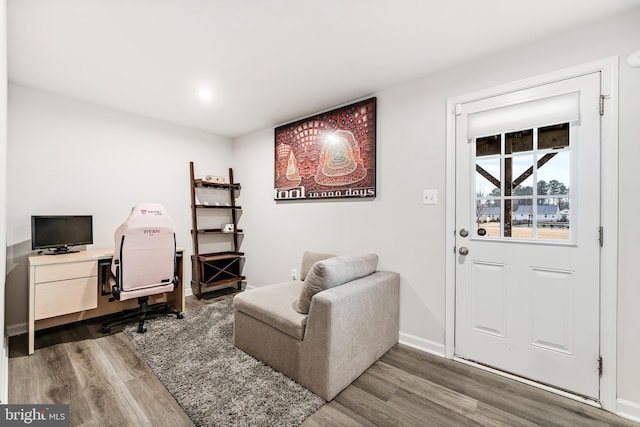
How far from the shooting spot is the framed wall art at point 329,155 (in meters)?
2.74

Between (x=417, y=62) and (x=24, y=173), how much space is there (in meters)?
3.67

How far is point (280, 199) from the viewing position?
3.62 metres

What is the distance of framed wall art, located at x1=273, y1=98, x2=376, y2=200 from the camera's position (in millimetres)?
2742

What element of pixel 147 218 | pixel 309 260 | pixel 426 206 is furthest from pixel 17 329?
pixel 426 206

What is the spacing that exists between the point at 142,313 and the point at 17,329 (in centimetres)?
106

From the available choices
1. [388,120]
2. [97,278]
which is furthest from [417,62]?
[97,278]

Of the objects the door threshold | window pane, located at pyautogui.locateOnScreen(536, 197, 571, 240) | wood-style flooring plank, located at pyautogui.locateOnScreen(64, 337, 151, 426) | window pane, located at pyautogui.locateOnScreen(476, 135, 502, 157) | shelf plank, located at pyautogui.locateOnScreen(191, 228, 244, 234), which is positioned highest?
window pane, located at pyautogui.locateOnScreen(476, 135, 502, 157)

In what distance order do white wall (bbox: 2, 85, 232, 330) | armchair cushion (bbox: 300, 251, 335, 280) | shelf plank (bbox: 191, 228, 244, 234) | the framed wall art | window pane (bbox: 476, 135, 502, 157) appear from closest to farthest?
window pane (bbox: 476, 135, 502, 157), white wall (bbox: 2, 85, 232, 330), the framed wall art, armchair cushion (bbox: 300, 251, 335, 280), shelf plank (bbox: 191, 228, 244, 234)

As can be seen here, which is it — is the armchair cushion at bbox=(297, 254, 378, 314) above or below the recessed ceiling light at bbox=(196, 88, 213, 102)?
below

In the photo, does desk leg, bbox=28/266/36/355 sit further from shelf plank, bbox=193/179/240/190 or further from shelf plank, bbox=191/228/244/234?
shelf plank, bbox=193/179/240/190

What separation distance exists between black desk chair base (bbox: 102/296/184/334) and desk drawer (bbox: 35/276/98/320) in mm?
319

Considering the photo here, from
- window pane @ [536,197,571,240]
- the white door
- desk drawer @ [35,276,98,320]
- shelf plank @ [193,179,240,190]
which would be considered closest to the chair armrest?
the white door

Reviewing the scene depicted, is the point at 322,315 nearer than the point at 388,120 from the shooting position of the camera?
Yes

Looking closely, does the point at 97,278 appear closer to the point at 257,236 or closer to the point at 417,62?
the point at 257,236
